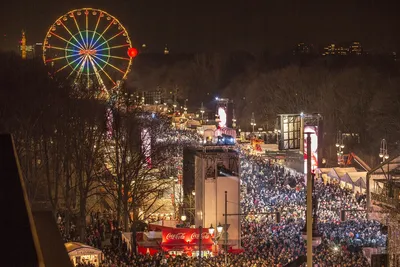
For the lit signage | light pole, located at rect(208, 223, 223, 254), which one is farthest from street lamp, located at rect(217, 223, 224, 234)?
the lit signage

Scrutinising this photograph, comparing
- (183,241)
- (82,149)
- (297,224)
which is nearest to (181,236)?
(183,241)

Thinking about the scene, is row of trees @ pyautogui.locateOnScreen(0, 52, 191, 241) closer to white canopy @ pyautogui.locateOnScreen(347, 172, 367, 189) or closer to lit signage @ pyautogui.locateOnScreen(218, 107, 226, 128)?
white canopy @ pyautogui.locateOnScreen(347, 172, 367, 189)

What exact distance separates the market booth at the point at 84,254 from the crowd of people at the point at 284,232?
277 millimetres

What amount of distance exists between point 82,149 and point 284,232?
32.2 feet

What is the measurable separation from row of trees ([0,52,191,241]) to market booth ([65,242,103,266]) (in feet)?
18.0

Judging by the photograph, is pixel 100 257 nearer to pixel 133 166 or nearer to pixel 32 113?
pixel 133 166

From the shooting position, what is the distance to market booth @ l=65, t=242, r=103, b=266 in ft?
65.0

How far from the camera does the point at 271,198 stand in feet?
102

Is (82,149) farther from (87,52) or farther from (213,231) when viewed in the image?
(87,52)

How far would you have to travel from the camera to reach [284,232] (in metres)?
24.1

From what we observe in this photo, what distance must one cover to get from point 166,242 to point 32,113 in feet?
41.6

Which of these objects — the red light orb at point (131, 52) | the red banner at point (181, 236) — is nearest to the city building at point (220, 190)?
the red banner at point (181, 236)

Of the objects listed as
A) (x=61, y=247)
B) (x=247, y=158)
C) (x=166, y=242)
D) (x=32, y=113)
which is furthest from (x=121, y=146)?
(x=61, y=247)

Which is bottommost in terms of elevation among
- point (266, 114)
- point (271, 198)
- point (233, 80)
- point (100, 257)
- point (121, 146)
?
point (100, 257)
